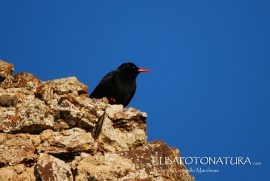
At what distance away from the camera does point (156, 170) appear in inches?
357

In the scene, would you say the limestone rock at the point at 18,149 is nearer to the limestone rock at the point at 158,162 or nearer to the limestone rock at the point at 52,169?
the limestone rock at the point at 52,169

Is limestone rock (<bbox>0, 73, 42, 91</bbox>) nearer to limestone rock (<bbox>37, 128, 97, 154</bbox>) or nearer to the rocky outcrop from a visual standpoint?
the rocky outcrop

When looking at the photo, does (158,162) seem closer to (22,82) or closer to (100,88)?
(22,82)

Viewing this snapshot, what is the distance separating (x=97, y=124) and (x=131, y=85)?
7720mm

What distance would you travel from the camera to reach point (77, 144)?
29.7ft

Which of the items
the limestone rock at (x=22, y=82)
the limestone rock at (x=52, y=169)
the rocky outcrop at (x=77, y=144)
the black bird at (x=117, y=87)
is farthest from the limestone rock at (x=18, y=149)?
the black bird at (x=117, y=87)

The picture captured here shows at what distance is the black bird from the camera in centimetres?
1694

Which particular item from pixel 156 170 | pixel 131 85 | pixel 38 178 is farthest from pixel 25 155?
pixel 131 85

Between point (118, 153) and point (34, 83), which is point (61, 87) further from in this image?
point (118, 153)

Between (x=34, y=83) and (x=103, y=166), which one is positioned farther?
(x=34, y=83)

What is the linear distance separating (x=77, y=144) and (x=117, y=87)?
8.13 metres

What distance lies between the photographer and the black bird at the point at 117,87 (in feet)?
55.6

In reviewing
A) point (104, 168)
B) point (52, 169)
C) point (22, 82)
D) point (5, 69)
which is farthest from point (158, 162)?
point (5, 69)

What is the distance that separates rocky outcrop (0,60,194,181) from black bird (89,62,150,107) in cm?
601
